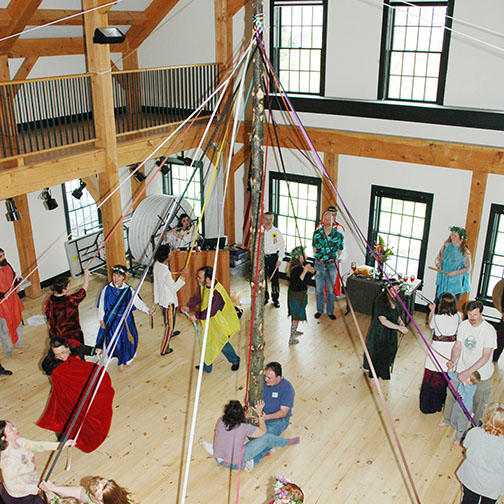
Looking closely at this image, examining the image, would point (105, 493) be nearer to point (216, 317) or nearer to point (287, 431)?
point (287, 431)

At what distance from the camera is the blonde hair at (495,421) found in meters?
3.76

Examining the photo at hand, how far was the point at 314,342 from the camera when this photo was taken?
7312 mm

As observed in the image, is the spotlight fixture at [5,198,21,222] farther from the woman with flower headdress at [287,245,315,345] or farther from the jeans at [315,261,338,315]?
the jeans at [315,261,338,315]

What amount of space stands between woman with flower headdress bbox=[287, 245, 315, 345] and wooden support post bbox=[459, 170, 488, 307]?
2292mm

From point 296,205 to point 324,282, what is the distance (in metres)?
1.67

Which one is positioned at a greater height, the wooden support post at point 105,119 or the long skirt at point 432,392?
the wooden support post at point 105,119

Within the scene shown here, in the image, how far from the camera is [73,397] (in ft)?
15.9

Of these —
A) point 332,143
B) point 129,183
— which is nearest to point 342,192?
point 332,143

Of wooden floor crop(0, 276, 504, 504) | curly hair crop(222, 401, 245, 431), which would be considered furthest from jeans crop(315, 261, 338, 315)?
curly hair crop(222, 401, 245, 431)

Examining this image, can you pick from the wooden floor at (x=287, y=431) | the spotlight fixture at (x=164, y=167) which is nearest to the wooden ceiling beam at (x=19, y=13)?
the spotlight fixture at (x=164, y=167)

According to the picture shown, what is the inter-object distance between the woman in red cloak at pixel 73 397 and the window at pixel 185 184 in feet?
19.2

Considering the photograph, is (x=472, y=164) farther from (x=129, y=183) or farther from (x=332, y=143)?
(x=129, y=183)

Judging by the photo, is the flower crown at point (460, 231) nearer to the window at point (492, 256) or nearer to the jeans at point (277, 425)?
the window at point (492, 256)

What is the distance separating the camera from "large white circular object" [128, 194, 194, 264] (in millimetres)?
9570
